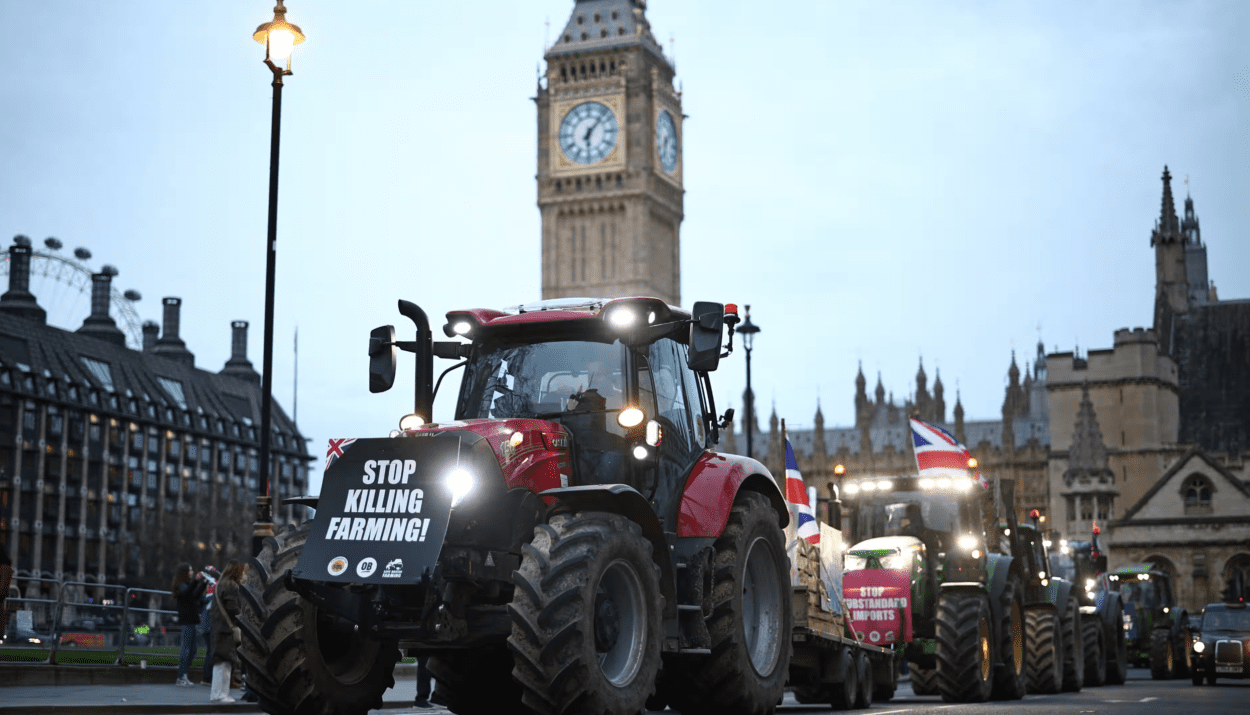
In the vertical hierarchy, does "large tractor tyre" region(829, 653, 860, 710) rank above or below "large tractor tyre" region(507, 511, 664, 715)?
below

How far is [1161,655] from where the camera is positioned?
30469mm

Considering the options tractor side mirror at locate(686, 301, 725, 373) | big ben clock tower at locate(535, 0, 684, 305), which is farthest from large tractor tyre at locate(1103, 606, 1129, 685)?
big ben clock tower at locate(535, 0, 684, 305)

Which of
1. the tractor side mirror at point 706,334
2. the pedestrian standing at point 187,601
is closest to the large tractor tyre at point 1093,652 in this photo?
the pedestrian standing at point 187,601

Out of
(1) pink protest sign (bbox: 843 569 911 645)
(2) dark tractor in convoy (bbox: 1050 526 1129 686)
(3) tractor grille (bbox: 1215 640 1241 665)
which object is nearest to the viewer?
(1) pink protest sign (bbox: 843 569 911 645)

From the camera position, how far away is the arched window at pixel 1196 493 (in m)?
57.1

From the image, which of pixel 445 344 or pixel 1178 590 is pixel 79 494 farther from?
pixel 445 344

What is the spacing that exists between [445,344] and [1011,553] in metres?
11.9

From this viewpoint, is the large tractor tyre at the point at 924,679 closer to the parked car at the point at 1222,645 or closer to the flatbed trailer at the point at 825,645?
the flatbed trailer at the point at 825,645

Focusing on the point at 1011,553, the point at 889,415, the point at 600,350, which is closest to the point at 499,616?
the point at 600,350

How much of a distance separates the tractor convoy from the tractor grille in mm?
14666

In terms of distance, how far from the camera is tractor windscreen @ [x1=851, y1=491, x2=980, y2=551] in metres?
18.5

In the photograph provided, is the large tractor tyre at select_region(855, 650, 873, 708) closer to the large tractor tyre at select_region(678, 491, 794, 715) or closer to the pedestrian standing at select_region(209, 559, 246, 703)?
the large tractor tyre at select_region(678, 491, 794, 715)

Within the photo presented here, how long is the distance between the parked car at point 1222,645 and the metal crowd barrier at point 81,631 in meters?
16.2

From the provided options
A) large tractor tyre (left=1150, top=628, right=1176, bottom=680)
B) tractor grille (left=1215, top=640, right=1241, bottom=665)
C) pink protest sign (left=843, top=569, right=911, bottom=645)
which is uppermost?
pink protest sign (left=843, top=569, right=911, bottom=645)
